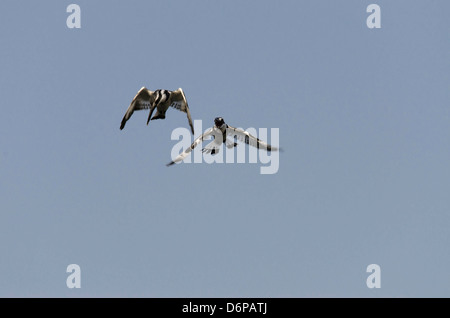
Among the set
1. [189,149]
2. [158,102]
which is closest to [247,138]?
[189,149]

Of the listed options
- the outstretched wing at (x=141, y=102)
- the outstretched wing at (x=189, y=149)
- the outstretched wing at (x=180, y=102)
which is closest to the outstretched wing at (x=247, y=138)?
the outstretched wing at (x=189, y=149)

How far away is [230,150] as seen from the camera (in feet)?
293

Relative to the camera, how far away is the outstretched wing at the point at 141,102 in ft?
286

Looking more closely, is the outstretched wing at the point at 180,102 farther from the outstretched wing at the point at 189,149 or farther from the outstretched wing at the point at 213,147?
the outstretched wing at the point at 213,147

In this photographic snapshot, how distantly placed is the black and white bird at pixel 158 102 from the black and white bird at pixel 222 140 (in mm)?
4691

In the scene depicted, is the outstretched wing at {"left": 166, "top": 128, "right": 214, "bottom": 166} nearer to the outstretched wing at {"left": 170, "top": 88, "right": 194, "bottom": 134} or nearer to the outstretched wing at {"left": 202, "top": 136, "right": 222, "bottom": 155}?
the outstretched wing at {"left": 202, "top": 136, "right": 222, "bottom": 155}

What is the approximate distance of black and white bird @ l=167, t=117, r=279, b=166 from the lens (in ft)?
287

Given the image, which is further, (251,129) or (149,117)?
(251,129)

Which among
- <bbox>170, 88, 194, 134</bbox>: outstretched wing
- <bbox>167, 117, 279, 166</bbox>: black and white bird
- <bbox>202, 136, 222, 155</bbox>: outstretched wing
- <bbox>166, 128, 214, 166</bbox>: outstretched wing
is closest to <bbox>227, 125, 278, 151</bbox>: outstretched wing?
<bbox>167, 117, 279, 166</bbox>: black and white bird

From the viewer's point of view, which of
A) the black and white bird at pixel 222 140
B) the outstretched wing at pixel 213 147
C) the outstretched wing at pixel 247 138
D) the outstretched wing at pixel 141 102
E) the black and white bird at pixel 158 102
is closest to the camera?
the black and white bird at pixel 158 102
